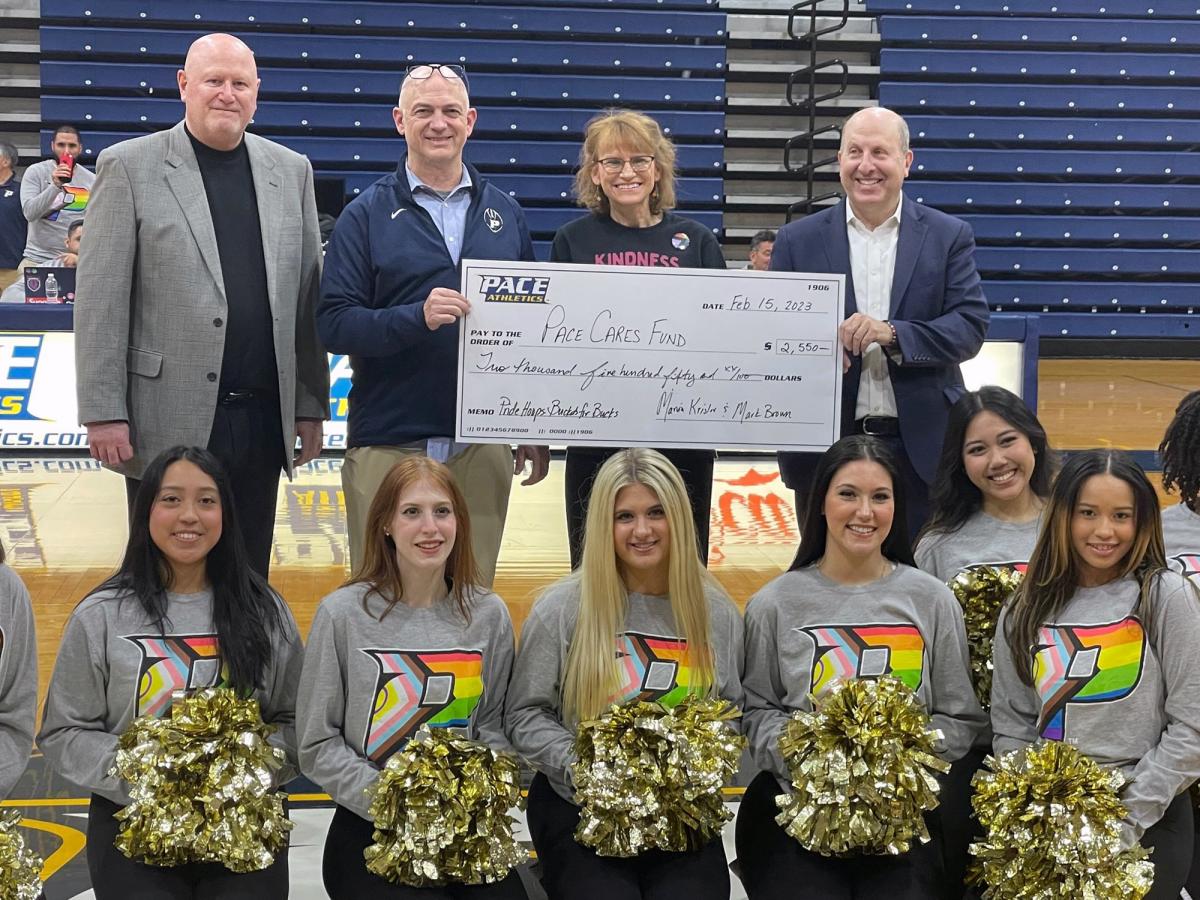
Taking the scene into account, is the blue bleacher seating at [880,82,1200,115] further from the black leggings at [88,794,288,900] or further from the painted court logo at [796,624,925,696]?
the black leggings at [88,794,288,900]

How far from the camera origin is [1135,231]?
1239 cm

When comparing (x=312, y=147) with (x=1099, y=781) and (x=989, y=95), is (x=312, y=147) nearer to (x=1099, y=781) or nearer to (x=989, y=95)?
(x=989, y=95)

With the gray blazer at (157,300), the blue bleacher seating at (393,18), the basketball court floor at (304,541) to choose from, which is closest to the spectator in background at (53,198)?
the blue bleacher seating at (393,18)

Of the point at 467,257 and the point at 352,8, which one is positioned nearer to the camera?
the point at 467,257

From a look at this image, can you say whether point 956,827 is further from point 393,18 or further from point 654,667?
point 393,18

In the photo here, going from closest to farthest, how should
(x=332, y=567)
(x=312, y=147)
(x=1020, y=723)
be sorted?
(x=1020, y=723), (x=332, y=567), (x=312, y=147)

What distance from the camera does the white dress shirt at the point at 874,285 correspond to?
Result: 3.33 meters

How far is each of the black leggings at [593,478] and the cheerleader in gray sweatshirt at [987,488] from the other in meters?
0.56

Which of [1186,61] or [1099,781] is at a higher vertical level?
[1186,61]

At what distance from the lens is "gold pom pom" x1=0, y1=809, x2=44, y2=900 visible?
7.65ft

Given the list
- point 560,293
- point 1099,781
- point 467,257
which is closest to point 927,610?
point 1099,781

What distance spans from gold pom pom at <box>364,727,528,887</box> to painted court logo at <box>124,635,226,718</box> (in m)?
0.43

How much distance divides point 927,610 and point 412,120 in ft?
5.44

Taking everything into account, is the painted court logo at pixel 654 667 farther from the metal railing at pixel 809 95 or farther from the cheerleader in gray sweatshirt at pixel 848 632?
the metal railing at pixel 809 95
